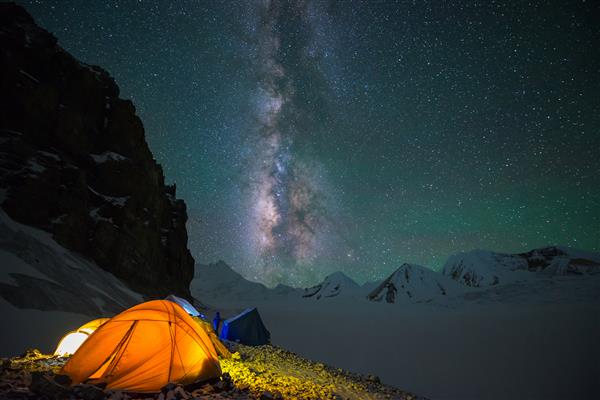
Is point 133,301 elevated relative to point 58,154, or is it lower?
lower

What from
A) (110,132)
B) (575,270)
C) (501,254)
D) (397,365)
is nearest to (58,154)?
(110,132)

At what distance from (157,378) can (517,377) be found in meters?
35.1

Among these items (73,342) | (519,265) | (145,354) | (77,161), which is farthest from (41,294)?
(519,265)

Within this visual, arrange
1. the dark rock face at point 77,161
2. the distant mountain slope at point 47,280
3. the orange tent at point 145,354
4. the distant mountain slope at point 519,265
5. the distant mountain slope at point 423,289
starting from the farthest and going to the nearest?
1. the distant mountain slope at point 423,289
2. the distant mountain slope at point 519,265
3. the dark rock face at point 77,161
4. the distant mountain slope at point 47,280
5. the orange tent at point 145,354

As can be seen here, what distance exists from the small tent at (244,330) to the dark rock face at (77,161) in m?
24.3

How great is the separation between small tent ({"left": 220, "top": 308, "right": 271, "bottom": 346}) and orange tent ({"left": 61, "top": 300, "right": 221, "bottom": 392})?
43.4 ft

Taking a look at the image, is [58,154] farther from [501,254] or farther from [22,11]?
[501,254]

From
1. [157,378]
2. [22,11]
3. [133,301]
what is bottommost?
[157,378]

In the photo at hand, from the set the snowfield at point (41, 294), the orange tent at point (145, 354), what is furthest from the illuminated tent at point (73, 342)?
→ the snowfield at point (41, 294)

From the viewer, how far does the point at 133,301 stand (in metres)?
31.7

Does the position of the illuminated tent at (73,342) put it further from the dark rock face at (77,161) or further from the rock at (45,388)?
the dark rock face at (77,161)

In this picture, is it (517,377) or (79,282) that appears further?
(517,377)

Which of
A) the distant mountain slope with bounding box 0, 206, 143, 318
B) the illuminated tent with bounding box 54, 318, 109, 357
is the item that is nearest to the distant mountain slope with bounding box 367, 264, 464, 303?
the distant mountain slope with bounding box 0, 206, 143, 318

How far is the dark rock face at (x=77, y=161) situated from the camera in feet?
107
